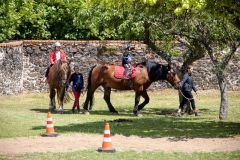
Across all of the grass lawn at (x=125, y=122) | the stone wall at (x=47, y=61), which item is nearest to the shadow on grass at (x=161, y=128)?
the grass lawn at (x=125, y=122)

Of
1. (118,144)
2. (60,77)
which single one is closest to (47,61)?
(60,77)

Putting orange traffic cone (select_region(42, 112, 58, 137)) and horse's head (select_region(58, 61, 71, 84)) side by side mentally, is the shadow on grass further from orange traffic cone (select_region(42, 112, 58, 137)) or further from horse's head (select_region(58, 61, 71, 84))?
horse's head (select_region(58, 61, 71, 84))

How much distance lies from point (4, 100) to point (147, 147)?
1433cm

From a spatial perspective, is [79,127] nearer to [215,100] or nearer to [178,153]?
[178,153]

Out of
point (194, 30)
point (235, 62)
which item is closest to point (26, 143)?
point (194, 30)

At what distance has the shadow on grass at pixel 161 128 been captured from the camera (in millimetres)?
17531

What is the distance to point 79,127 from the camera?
62.0 ft

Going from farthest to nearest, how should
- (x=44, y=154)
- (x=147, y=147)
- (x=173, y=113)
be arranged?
1. (x=173, y=113)
2. (x=147, y=147)
3. (x=44, y=154)

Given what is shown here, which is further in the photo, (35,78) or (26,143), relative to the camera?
(35,78)

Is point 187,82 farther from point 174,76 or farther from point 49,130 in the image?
point 49,130

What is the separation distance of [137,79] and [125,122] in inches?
145

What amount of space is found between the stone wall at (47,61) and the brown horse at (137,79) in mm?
6361

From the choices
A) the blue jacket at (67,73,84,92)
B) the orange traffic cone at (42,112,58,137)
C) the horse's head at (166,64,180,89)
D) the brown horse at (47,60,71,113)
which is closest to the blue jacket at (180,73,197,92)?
the horse's head at (166,64,180,89)

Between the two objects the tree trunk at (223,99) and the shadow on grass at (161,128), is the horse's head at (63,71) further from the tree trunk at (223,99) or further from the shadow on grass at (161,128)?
the tree trunk at (223,99)
